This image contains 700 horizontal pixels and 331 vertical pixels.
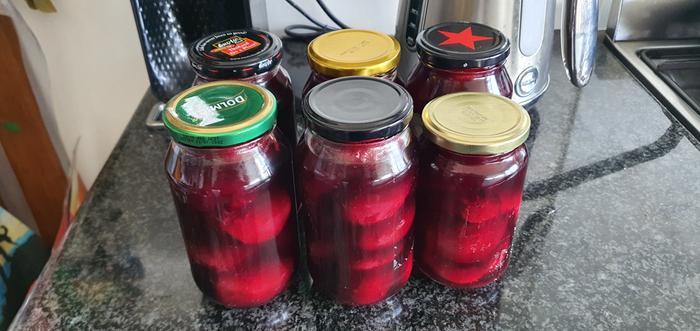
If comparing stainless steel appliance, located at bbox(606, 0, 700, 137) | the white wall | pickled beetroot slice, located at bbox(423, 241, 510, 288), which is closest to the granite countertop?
pickled beetroot slice, located at bbox(423, 241, 510, 288)

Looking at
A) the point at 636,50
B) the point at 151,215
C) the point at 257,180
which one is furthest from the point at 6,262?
the point at 636,50

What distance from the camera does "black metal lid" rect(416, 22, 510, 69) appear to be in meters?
0.49

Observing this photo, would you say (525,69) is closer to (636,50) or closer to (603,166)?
(603,166)

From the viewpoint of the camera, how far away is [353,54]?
51 centimetres

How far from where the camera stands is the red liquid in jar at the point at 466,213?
454 mm

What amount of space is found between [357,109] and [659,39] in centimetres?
70

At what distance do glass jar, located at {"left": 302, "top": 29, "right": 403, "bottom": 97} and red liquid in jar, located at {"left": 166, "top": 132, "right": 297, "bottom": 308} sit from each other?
0.25 ft

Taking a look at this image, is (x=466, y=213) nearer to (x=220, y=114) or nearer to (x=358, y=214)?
(x=358, y=214)

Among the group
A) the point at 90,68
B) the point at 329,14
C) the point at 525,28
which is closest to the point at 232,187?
the point at 525,28

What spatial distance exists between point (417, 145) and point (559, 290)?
189 mm

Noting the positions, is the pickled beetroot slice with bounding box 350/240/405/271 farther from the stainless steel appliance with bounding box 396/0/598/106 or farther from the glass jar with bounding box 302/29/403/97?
the stainless steel appliance with bounding box 396/0/598/106

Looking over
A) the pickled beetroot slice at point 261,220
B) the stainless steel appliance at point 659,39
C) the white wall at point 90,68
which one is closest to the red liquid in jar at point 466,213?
the pickled beetroot slice at point 261,220

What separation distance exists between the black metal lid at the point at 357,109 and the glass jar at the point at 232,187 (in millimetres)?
37

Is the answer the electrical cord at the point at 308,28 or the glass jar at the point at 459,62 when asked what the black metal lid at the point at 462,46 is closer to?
the glass jar at the point at 459,62
